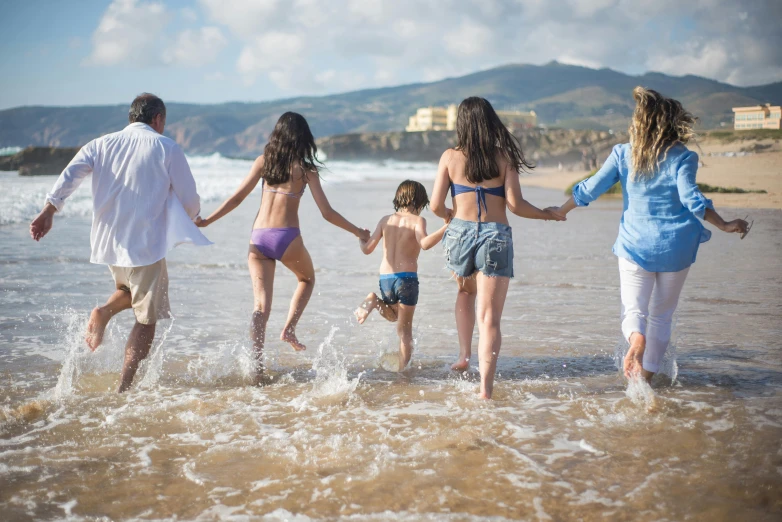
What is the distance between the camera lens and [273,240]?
5.07 m

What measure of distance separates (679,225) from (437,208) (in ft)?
5.16

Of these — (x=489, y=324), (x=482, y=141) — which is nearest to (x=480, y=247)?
(x=489, y=324)

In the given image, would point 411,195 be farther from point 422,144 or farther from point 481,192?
point 422,144

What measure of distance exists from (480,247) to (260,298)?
1751 millimetres

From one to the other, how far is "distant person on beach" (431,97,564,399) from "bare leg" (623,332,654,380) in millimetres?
874

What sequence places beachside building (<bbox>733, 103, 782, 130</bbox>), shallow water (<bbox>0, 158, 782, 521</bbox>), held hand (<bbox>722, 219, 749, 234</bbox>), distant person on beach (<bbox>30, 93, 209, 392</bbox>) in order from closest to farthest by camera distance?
shallow water (<bbox>0, 158, 782, 521</bbox>) → held hand (<bbox>722, 219, 749, 234</bbox>) → distant person on beach (<bbox>30, 93, 209, 392</bbox>) → beachside building (<bbox>733, 103, 782, 130</bbox>)

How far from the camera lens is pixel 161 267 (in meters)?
4.58

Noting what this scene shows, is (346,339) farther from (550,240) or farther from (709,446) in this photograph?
(550,240)

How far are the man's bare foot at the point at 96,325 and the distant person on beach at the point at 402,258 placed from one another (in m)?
1.85

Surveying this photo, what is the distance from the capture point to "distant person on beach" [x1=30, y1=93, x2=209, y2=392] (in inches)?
174

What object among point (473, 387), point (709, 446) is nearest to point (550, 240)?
point (473, 387)

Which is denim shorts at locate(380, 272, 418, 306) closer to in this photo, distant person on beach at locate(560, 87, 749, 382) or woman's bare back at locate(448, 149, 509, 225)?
woman's bare back at locate(448, 149, 509, 225)

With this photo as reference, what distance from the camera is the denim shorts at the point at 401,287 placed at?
5.23 metres

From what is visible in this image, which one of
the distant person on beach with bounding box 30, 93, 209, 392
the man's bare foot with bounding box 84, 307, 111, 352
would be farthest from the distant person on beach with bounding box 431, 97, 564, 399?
the man's bare foot with bounding box 84, 307, 111, 352
